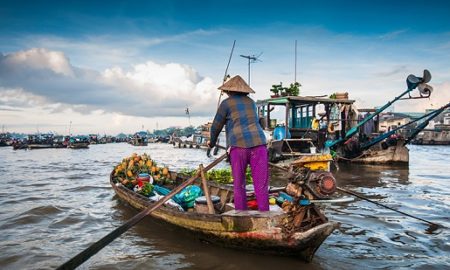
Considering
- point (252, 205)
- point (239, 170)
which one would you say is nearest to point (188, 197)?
point (252, 205)

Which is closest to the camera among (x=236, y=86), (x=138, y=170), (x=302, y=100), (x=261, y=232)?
(x=261, y=232)

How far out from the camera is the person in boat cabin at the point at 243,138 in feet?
13.7

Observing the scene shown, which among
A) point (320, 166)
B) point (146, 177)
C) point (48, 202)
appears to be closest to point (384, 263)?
point (320, 166)

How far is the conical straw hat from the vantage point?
4246 mm

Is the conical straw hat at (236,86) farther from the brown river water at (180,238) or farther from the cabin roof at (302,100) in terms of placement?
the cabin roof at (302,100)

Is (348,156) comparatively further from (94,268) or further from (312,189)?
(94,268)

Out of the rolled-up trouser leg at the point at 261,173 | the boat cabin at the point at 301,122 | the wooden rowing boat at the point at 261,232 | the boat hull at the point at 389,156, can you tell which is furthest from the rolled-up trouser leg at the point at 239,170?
the boat hull at the point at 389,156

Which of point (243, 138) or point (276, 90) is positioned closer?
point (243, 138)

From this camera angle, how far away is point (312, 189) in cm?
425

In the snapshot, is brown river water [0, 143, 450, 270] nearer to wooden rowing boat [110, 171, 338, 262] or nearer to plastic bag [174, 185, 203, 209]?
wooden rowing boat [110, 171, 338, 262]

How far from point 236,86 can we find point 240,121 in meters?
0.46

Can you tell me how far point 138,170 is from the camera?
8297 millimetres

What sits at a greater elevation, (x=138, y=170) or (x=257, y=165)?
(x=257, y=165)

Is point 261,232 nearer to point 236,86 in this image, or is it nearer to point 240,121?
point 240,121
